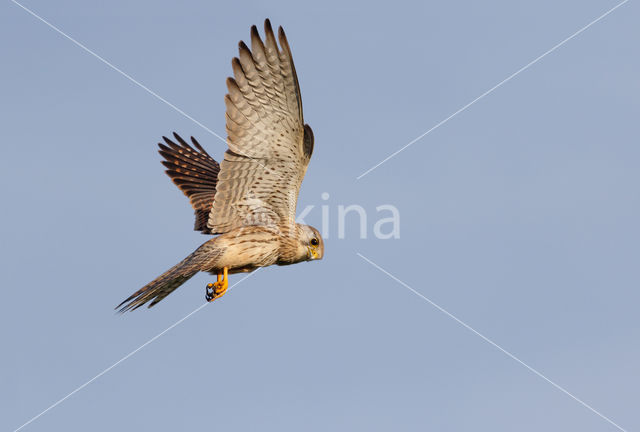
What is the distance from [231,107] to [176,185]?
3267 mm

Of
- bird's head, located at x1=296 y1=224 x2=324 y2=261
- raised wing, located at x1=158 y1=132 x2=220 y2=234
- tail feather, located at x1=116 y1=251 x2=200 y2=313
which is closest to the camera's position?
tail feather, located at x1=116 y1=251 x2=200 y2=313

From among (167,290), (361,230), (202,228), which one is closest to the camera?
(167,290)

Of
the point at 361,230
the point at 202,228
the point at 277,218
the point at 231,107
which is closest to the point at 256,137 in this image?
the point at 231,107

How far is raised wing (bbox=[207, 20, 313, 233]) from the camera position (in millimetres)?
12094

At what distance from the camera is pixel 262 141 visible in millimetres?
12453

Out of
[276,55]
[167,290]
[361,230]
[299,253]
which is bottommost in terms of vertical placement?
[167,290]

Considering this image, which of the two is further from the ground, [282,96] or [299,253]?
[282,96]

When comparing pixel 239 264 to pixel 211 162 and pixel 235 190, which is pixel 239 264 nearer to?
pixel 235 190

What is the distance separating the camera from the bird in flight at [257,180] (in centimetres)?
1205

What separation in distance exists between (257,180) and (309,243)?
49.0 inches

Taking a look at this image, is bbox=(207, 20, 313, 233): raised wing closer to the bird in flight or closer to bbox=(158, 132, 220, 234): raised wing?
the bird in flight

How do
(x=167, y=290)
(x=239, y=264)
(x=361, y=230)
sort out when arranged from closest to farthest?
1. (x=167, y=290)
2. (x=239, y=264)
3. (x=361, y=230)

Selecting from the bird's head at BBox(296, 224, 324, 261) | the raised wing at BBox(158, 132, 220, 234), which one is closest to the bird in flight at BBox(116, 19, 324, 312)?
the bird's head at BBox(296, 224, 324, 261)

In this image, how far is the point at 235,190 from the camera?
12859 millimetres
